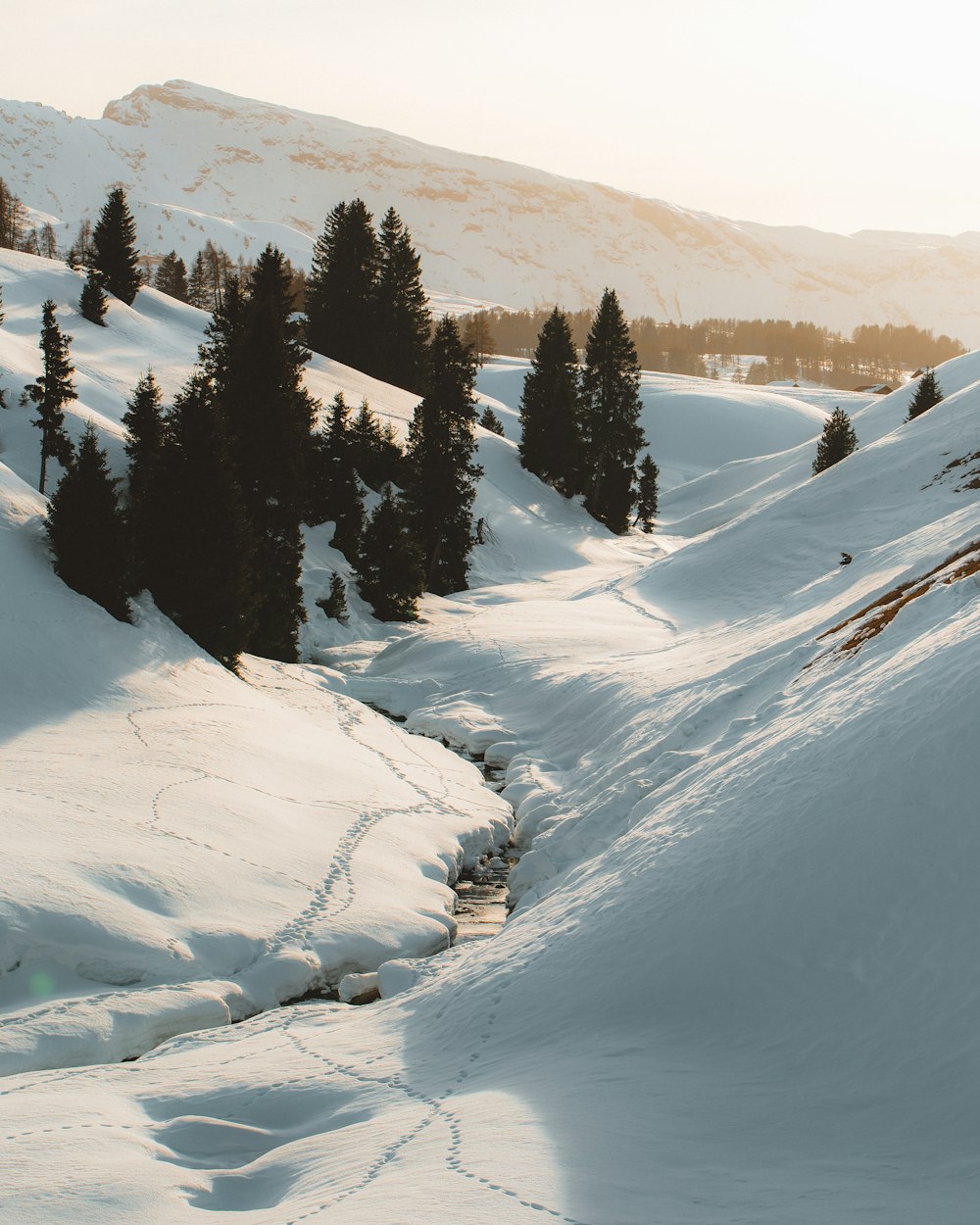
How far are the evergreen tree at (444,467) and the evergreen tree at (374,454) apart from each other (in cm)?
179

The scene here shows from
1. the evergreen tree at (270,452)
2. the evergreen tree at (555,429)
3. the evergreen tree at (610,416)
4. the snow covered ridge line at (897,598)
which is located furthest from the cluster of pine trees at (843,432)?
the snow covered ridge line at (897,598)

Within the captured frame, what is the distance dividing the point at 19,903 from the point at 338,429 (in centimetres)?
2765

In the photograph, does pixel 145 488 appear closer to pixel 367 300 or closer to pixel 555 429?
pixel 555 429

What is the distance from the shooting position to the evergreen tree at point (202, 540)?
22.2 m

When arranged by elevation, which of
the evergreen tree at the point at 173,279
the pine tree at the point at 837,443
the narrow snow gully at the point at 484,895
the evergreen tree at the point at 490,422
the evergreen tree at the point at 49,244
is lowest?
the narrow snow gully at the point at 484,895

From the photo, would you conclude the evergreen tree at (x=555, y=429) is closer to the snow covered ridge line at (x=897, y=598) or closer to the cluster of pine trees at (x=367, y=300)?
the cluster of pine trees at (x=367, y=300)

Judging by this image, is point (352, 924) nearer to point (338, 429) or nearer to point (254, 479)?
point (254, 479)

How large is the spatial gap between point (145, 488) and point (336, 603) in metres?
9.49

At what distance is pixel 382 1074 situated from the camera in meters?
8.93

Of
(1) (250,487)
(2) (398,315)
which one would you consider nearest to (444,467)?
(1) (250,487)

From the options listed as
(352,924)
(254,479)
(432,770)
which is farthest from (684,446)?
(352,924)

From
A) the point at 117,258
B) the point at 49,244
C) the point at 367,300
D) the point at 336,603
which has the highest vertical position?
the point at 49,244

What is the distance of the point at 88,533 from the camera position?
65.3ft

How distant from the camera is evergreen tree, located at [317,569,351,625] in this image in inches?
1240
